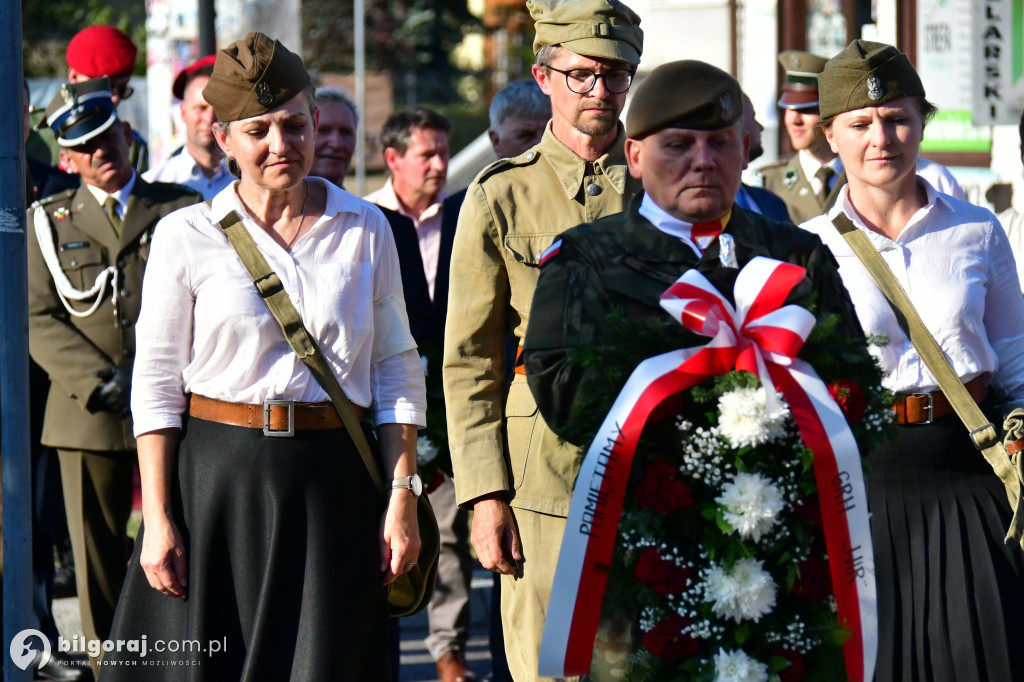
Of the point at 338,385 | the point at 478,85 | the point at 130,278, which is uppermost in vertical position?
the point at 478,85

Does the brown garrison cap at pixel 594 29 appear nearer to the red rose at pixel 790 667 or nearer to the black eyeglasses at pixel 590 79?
the black eyeglasses at pixel 590 79

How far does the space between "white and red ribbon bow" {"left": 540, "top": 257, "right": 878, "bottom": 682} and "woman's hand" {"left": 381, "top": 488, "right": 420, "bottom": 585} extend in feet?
3.56

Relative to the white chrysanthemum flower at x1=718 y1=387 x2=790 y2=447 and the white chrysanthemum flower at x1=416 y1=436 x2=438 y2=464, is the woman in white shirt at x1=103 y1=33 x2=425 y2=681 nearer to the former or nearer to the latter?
the white chrysanthemum flower at x1=416 y1=436 x2=438 y2=464

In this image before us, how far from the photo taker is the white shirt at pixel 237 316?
3730 mm

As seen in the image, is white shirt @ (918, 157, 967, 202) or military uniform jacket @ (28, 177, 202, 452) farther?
white shirt @ (918, 157, 967, 202)

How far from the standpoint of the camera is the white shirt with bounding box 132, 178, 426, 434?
3.73 m

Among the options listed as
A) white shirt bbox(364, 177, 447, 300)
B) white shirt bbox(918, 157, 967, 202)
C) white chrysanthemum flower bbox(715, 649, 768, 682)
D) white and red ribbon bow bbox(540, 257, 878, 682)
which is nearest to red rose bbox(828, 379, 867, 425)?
white and red ribbon bow bbox(540, 257, 878, 682)

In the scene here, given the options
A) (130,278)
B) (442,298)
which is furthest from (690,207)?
(130,278)

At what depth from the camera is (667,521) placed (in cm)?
280

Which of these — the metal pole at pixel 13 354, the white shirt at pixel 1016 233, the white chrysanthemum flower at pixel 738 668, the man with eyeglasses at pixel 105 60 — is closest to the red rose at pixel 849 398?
the white chrysanthemum flower at pixel 738 668

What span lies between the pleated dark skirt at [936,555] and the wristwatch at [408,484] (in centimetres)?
127

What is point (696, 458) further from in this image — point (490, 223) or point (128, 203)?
point (128, 203)

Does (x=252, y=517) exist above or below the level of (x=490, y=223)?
below

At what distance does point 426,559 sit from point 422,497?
0.58 feet
